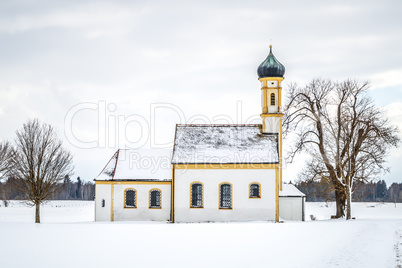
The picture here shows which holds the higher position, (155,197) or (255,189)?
(255,189)

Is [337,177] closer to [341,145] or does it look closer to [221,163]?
[341,145]

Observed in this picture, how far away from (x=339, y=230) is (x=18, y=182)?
22500mm

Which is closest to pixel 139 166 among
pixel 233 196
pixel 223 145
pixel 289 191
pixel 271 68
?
pixel 223 145

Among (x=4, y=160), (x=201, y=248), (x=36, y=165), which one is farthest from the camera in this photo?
(x=4, y=160)

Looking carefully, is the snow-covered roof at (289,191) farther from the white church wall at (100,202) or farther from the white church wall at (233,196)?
the white church wall at (100,202)

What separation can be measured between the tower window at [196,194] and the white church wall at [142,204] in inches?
76.9

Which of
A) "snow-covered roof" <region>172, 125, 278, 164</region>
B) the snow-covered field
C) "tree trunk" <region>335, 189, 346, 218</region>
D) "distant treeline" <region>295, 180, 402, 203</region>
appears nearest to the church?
"snow-covered roof" <region>172, 125, 278, 164</region>

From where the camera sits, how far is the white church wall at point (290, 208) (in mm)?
34625

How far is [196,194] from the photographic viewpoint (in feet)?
111

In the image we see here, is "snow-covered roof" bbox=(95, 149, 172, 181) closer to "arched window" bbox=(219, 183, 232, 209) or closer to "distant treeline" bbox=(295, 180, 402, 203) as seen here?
"arched window" bbox=(219, 183, 232, 209)

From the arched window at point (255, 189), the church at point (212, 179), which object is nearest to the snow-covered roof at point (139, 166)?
the church at point (212, 179)

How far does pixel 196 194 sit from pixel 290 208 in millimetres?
7329

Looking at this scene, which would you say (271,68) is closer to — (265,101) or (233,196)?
(265,101)

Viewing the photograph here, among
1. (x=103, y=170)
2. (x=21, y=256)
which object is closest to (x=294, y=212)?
(x=103, y=170)
